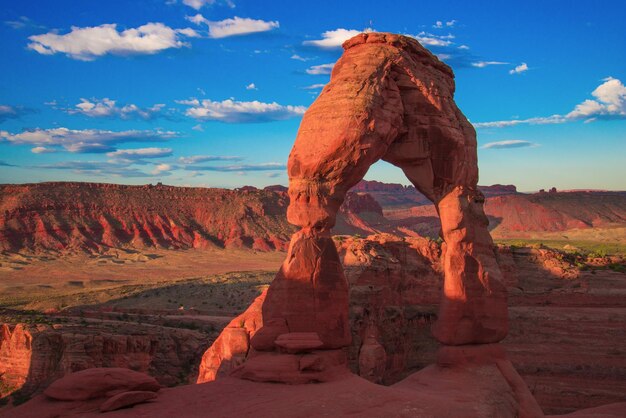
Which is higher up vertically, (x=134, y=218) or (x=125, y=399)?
(x=134, y=218)

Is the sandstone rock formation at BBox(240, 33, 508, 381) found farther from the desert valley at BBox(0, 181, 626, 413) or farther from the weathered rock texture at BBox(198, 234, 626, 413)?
the weathered rock texture at BBox(198, 234, 626, 413)

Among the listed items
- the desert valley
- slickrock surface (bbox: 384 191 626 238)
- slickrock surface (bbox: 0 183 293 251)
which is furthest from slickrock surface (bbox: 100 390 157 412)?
slickrock surface (bbox: 384 191 626 238)

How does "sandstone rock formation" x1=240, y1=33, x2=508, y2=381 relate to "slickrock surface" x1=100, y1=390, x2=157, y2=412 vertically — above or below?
above

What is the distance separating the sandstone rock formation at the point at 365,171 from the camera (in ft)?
45.3

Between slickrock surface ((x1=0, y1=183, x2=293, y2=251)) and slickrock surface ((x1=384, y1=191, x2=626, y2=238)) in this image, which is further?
slickrock surface ((x1=384, y1=191, x2=626, y2=238))

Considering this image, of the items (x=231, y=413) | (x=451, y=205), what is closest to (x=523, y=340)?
(x=451, y=205)

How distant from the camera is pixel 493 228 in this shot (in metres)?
113

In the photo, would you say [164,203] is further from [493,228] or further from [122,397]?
[122,397]

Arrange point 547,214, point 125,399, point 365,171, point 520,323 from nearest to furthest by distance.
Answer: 1. point 125,399
2. point 365,171
3. point 520,323
4. point 547,214

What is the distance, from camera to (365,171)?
14.7m

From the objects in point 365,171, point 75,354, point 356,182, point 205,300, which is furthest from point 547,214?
point 356,182

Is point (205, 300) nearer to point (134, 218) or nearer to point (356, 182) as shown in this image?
point (356, 182)

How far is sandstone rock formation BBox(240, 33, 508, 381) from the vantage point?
45.3 ft

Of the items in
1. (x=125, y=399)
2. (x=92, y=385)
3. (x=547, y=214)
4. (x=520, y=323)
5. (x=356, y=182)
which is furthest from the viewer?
(x=547, y=214)
